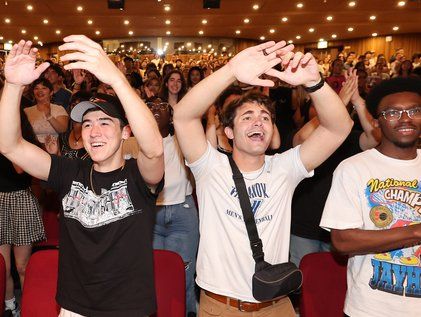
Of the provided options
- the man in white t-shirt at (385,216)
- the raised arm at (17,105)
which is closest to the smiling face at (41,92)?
the raised arm at (17,105)

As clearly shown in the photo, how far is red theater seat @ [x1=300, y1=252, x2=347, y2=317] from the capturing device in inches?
114

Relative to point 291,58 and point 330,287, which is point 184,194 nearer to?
point 330,287

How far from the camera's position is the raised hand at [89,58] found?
1953 mm

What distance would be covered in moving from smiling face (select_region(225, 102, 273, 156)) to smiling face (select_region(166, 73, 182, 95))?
3.31 metres

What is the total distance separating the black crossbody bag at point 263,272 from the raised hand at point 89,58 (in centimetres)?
83

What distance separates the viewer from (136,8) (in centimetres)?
1686

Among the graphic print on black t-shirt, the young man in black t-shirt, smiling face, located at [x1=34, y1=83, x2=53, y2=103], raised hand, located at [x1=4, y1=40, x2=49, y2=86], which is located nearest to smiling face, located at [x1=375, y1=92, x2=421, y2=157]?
the young man in black t-shirt

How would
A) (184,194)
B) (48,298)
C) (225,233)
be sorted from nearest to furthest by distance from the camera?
(225,233) → (48,298) → (184,194)

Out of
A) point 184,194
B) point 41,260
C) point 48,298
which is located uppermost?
point 184,194

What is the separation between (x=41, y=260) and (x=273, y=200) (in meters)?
1.42

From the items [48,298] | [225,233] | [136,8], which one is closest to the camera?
[225,233]

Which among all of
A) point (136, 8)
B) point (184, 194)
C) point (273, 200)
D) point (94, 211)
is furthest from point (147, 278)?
point (136, 8)

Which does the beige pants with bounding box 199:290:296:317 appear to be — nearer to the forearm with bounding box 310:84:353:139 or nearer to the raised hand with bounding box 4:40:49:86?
the forearm with bounding box 310:84:353:139

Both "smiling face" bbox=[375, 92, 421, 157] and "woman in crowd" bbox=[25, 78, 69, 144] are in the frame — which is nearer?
"smiling face" bbox=[375, 92, 421, 157]
